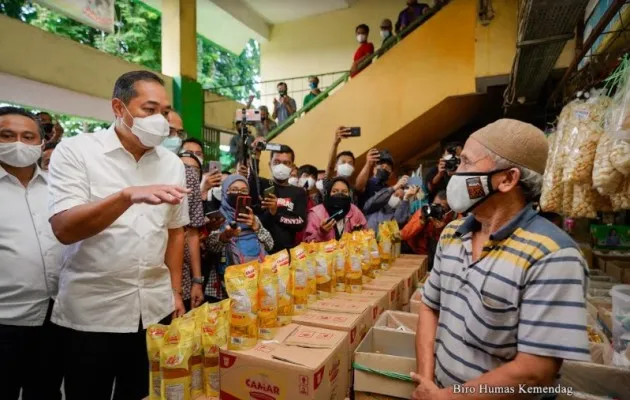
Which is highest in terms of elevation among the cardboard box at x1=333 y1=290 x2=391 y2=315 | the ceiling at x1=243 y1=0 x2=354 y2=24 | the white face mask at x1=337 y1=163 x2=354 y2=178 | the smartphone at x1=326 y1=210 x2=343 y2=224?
Result: the ceiling at x1=243 y1=0 x2=354 y2=24

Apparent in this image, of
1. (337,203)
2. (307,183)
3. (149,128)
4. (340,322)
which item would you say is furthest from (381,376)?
(307,183)

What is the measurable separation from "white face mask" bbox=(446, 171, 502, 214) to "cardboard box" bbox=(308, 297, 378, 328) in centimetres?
74

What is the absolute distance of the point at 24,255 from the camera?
1458mm

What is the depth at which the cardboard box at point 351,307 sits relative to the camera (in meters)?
1.65

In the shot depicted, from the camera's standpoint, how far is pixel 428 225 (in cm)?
314

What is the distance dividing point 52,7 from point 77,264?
5.17 metres

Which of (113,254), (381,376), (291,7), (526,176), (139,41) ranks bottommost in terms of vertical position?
(381,376)

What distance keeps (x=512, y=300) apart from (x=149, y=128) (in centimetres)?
128

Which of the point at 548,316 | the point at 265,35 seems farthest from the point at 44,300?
the point at 265,35

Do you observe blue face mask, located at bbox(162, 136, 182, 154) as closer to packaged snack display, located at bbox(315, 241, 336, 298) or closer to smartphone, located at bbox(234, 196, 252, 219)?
smartphone, located at bbox(234, 196, 252, 219)

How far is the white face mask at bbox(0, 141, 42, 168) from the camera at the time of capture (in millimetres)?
1500

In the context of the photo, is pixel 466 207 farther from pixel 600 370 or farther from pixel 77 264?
pixel 77 264

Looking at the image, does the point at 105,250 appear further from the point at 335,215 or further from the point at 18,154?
the point at 335,215

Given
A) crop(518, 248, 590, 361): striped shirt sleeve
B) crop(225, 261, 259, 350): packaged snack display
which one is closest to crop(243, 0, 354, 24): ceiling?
crop(225, 261, 259, 350): packaged snack display
